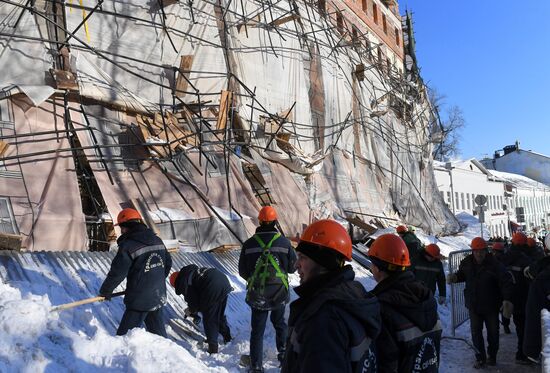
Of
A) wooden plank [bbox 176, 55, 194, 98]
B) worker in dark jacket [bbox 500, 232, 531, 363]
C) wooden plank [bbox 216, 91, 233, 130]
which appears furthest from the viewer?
wooden plank [bbox 176, 55, 194, 98]

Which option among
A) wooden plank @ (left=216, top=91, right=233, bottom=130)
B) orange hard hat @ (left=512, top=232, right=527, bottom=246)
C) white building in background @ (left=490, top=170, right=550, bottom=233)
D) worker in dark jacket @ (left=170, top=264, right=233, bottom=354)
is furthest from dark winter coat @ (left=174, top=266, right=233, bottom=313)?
white building in background @ (left=490, top=170, right=550, bottom=233)

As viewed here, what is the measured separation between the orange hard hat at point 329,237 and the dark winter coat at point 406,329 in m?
0.53

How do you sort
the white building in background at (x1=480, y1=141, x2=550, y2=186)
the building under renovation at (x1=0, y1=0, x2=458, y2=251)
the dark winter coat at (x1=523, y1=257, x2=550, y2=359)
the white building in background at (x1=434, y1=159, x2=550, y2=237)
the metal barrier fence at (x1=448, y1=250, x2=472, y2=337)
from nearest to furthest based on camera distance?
the dark winter coat at (x1=523, y1=257, x2=550, y2=359) < the building under renovation at (x1=0, y1=0, x2=458, y2=251) < the metal barrier fence at (x1=448, y1=250, x2=472, y2=337) < the white building in background at (x1=434, y1=159, x2=550, y2=237) < the white building in background at (x1=480, y1=141, x2=550, y2=186)

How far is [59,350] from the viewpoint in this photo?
3.83 meters

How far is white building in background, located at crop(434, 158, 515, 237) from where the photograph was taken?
32.5 m

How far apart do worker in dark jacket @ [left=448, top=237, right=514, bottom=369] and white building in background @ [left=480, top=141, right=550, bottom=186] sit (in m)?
63.0

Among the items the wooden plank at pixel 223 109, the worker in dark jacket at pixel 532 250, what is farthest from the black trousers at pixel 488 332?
the wooden plank at pixel 223 109

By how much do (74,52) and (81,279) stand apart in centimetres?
441

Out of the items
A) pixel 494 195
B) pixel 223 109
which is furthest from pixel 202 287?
pixel 494 195

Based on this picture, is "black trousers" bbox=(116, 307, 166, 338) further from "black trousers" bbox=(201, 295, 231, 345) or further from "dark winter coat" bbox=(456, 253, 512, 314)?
"dark winter coat" bbox=(456, 253, 512, 314)

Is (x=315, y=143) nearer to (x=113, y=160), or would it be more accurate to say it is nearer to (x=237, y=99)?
(x=237, y=99)

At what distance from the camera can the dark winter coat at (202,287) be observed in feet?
18.6

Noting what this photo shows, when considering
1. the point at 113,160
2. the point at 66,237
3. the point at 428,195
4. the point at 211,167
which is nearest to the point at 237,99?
the point at 211,167

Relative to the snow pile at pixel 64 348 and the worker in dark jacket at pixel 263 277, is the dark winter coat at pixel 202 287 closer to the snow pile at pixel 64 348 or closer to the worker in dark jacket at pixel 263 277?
the worker in dark jacket at pixel 263 277
